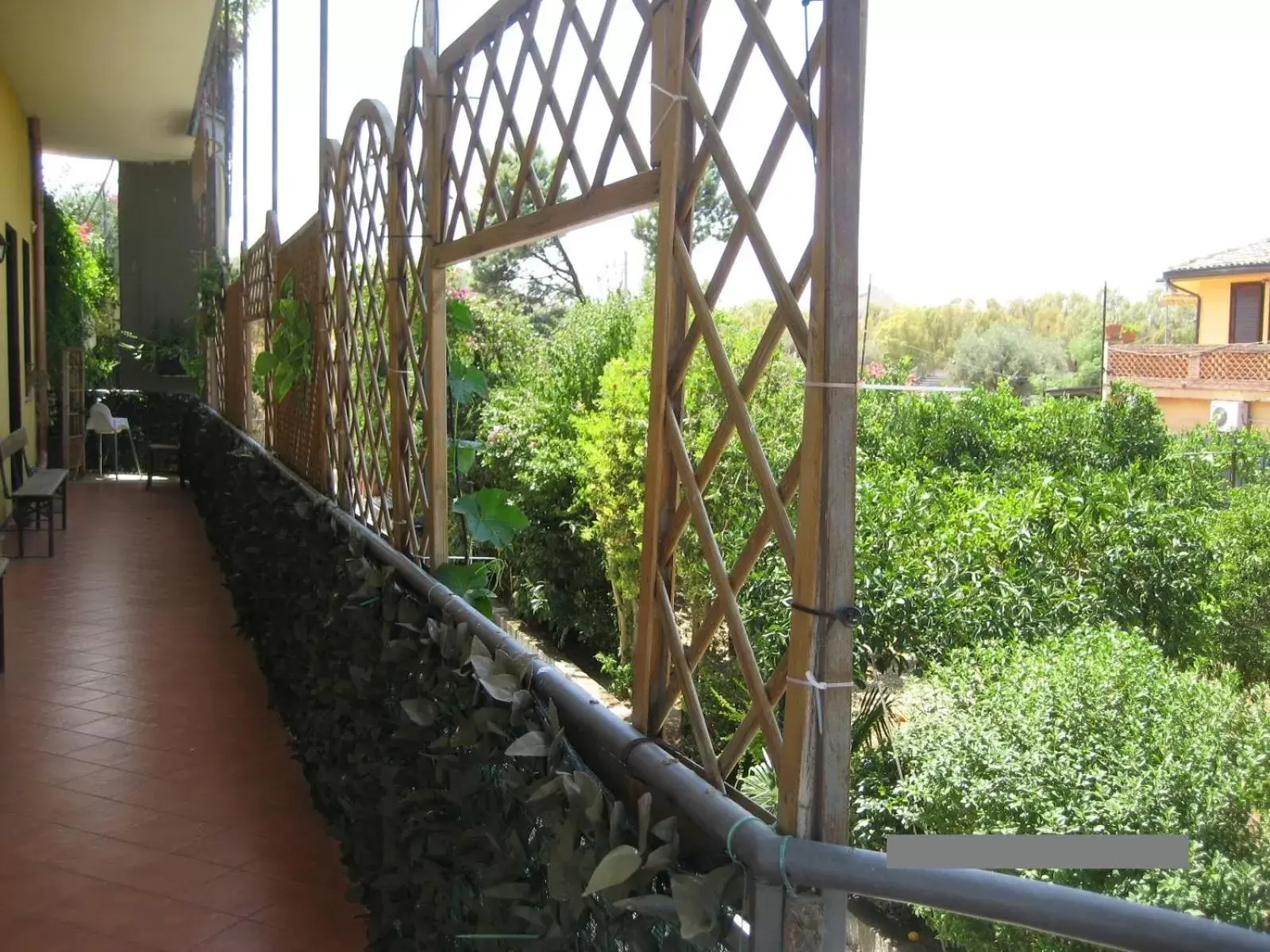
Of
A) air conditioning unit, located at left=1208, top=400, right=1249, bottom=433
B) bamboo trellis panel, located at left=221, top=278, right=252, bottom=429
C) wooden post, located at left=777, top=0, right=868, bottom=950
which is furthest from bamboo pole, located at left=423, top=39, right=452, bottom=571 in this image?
bamboo trellis panel, located at left=221, top=278, right=252, bottom=429

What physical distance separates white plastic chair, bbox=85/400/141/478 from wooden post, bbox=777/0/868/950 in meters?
12.1

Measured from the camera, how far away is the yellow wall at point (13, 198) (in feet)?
29.1

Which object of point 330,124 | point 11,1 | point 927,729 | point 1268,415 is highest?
point 11,1

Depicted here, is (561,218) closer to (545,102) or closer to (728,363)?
(545,102)

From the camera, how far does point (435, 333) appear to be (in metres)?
2.82

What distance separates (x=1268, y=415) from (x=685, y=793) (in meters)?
5.37

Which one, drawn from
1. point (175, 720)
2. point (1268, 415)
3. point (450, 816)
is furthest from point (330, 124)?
point (1268, 415)

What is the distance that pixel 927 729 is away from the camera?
5.61 meters

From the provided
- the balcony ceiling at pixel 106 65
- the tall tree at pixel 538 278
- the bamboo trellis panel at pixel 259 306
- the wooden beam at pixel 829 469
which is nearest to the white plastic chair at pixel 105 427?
the balcony ceiling at pixel 106 65

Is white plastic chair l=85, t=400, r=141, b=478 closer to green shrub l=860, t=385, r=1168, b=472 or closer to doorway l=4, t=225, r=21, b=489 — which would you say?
doorway l=4, t=225, r=21, b=489

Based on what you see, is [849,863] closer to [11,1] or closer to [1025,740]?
[1025,740]

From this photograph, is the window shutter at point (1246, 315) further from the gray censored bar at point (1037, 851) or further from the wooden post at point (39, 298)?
the wooden post at point (39, 298)

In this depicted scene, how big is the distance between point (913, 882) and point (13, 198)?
10798 millimetres

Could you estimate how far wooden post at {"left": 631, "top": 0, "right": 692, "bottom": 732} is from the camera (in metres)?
1.44
